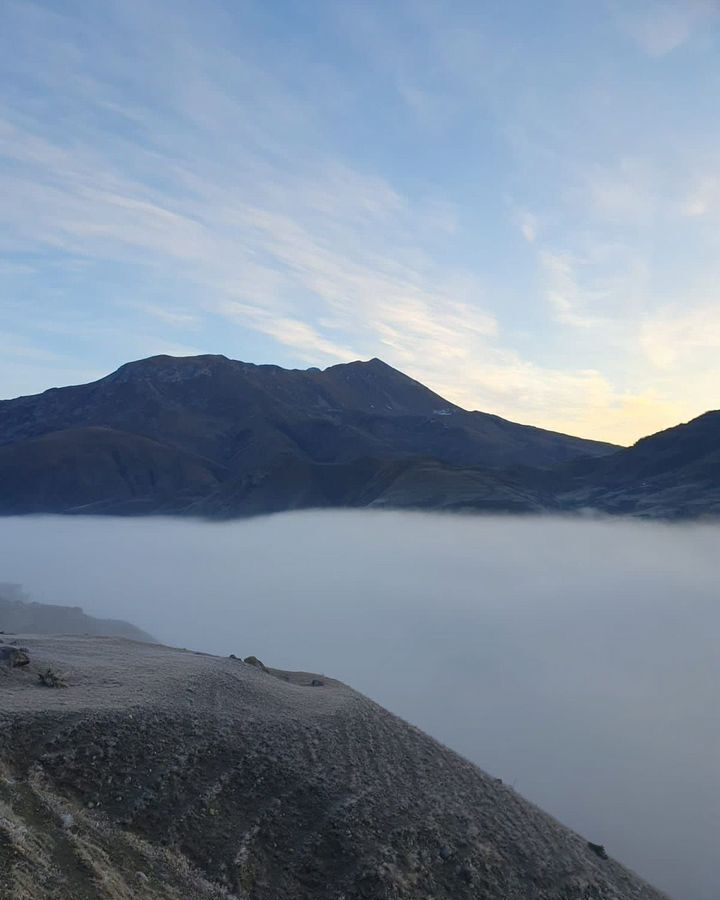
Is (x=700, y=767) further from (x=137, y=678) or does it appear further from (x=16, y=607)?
(x=16, y=607)

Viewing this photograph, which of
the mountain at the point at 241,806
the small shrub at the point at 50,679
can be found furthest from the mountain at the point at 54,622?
the mountain at the point at 241,806

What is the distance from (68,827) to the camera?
22.2 metres

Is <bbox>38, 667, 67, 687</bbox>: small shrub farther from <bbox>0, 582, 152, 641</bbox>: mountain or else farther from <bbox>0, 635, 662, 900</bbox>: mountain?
<bbox>0, 582, 152, 641</bbox>: mountain

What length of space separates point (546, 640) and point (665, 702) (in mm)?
50663

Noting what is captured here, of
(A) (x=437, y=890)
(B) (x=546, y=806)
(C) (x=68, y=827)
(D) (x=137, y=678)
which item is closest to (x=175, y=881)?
(C) (x=68, y=827)

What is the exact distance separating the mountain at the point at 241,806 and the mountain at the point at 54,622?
87378mm

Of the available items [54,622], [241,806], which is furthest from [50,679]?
[54,622]

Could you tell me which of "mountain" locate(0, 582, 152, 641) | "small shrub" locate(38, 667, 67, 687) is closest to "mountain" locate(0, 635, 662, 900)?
"small shrub" locate(38, 667, 67, 687)

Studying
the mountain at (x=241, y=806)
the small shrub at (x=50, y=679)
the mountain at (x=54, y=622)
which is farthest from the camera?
the mountain at (x=54, y=622)

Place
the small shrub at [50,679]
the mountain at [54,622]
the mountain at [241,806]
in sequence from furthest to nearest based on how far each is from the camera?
the mountain at [54,622]
the small shrub at [50,679]
the mountain at [241,806]

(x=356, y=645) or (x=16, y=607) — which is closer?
(x=16, y=607)

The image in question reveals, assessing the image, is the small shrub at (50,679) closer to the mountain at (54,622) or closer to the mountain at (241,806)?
the mountain at (241,806)

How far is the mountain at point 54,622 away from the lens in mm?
119188

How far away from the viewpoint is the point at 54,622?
12325 cm
